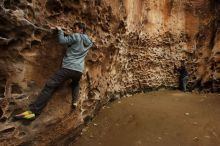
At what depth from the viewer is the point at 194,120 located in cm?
681

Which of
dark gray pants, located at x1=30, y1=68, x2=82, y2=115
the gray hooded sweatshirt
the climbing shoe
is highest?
the gray hooded sweatshirt

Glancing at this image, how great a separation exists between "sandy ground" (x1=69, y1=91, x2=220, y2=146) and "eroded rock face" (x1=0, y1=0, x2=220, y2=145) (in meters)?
0.34

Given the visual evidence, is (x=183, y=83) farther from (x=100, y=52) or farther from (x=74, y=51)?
(x=74, y=51)

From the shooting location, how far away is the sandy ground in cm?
564

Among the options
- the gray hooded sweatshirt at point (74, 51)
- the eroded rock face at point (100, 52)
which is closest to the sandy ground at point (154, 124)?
the eroded rock face at point (100, 52)

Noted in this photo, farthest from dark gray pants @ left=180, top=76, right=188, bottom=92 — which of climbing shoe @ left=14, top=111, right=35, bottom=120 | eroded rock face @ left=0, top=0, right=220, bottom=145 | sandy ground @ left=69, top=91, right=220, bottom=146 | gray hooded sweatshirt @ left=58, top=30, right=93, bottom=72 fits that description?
climbing shoe @ left=14, top=111, right=35, bottom=120

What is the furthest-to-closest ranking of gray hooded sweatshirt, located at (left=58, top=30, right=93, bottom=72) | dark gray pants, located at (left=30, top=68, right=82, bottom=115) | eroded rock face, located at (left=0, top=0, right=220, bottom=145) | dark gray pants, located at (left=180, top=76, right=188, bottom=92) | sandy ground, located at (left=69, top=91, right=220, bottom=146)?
dark gray pants, located at (left=180, top=76, right=188, bottom=92), sandy ground, located at (left=69, top=91, right=220, bottom=146), gray hooded sweatshirt, located at (left=58, top=30, right=93, bottom=72), dark gray pants, located at (left=30, top=68, right=82, bottom=115), eroded rock face, located at (left=0, top=0, right=220, bottom=145)

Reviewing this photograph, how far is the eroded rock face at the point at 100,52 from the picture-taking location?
14.2 ft

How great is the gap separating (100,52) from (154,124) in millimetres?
1773

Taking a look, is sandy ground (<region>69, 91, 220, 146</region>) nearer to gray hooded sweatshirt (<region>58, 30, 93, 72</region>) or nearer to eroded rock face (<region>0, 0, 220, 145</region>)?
eroded rock face (<region>0, 0, 220, 145</region>)

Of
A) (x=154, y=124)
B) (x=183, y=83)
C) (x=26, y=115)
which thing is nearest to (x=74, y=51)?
(x=26, y=115)

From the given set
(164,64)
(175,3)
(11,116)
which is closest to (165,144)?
(11,116)

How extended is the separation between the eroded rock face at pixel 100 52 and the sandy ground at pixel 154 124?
34 cm

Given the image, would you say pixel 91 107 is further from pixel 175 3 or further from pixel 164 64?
pixel 175 3
